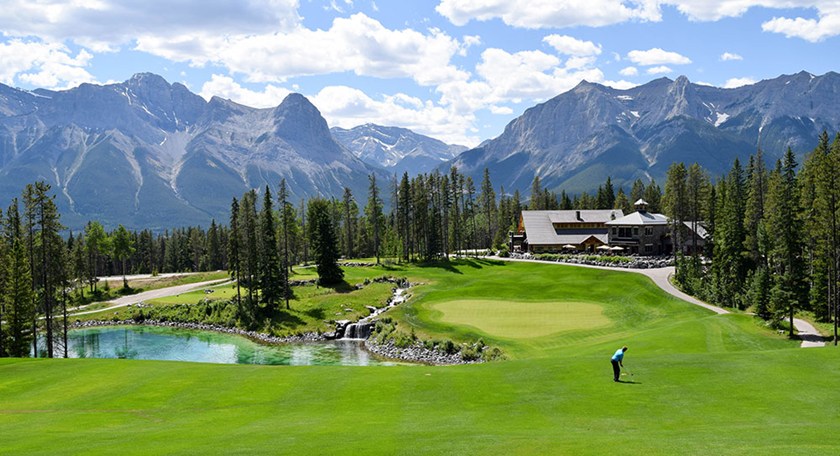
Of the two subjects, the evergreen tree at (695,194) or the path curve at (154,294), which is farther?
the evergreen tree at (695,194)

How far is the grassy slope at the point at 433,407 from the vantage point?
1792 centimetres

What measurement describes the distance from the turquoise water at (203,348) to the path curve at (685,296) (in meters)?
35.7

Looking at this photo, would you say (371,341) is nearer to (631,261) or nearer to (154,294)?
(631,261)

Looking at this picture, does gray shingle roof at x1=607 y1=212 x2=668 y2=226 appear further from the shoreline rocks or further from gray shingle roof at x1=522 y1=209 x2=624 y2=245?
the shoreline rocks

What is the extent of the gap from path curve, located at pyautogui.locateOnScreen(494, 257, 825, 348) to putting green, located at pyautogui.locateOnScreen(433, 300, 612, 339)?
1239 centimetres

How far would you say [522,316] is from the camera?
61.2 meters

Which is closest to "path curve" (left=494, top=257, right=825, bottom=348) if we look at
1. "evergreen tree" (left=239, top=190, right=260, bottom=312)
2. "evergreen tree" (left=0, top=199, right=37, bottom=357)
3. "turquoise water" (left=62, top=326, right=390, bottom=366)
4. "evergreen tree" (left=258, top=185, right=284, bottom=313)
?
"turquoise water" (left=62, top=326, right=390, bottom=366)

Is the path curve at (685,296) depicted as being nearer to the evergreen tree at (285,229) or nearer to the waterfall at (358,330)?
the waterfall at (358,330)

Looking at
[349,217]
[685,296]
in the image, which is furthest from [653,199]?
[685,296]

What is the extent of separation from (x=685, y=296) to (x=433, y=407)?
55.5m

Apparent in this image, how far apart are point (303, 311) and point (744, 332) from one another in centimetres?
5146

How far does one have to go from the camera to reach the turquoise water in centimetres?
5759

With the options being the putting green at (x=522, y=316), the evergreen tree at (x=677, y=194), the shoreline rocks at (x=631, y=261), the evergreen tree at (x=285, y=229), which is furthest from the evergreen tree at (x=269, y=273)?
the evergreen tree at (x=677, y=194)

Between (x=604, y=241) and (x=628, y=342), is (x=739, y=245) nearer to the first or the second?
(x=628, y=342)
